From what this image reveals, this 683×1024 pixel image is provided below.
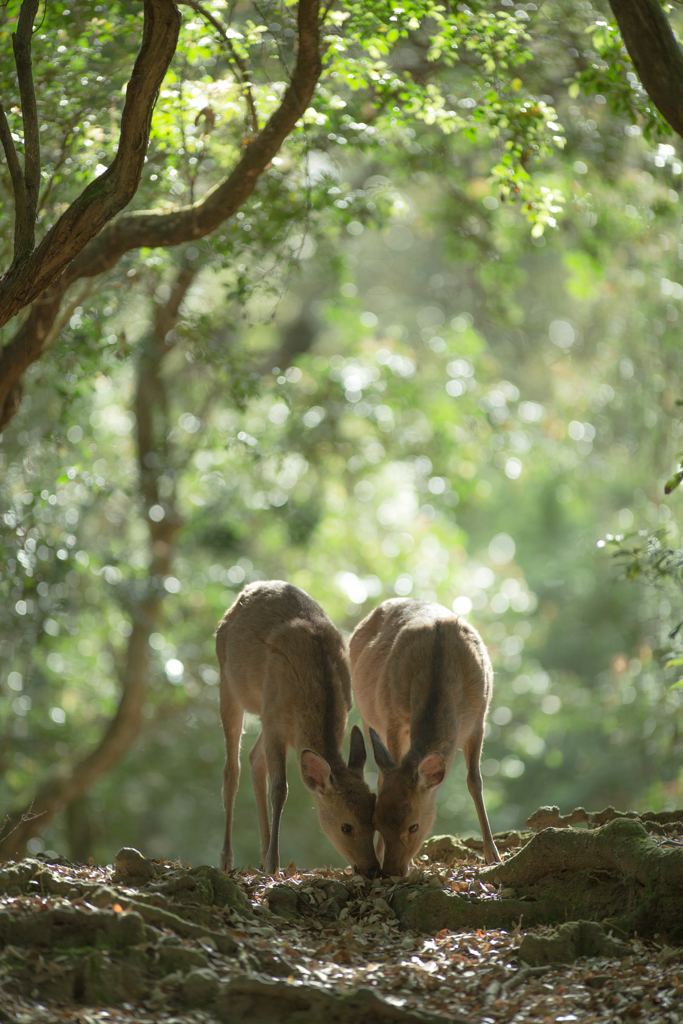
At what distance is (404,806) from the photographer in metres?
6.58

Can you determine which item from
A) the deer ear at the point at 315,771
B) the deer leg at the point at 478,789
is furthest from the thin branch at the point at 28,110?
the deer leg at the point at 478,789

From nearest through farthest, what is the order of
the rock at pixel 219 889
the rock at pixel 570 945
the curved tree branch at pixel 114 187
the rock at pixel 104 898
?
the rock at pixel 104 898
the rock at pixel 570 945
the rock at pixel 219 889
the curved tree branch at pixel 114 187

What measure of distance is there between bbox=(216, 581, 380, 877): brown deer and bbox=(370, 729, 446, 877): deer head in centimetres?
17

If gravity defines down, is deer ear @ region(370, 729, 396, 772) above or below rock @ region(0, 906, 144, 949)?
above

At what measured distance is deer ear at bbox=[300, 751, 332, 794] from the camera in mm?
6863

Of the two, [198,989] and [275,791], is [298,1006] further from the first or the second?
[275,791]

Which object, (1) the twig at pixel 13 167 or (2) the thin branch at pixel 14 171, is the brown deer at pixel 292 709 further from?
(1) the twig at pixel 13 167

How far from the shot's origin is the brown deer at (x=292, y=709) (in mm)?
6855

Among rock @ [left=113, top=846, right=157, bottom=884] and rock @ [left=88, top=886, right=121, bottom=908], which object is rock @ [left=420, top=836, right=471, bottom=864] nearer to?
rock @ [left=113, top=846, right=157, bottom=884]

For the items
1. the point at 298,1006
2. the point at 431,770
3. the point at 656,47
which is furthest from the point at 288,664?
the point at 656,47

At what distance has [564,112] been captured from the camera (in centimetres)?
1328

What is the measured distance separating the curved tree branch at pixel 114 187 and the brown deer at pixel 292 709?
310 cm

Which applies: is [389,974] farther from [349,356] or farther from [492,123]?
[349,356]

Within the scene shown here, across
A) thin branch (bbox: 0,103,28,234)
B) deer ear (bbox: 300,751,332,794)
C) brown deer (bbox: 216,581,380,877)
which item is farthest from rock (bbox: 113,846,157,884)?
thin branch (bbox: 0,103,28,234)
